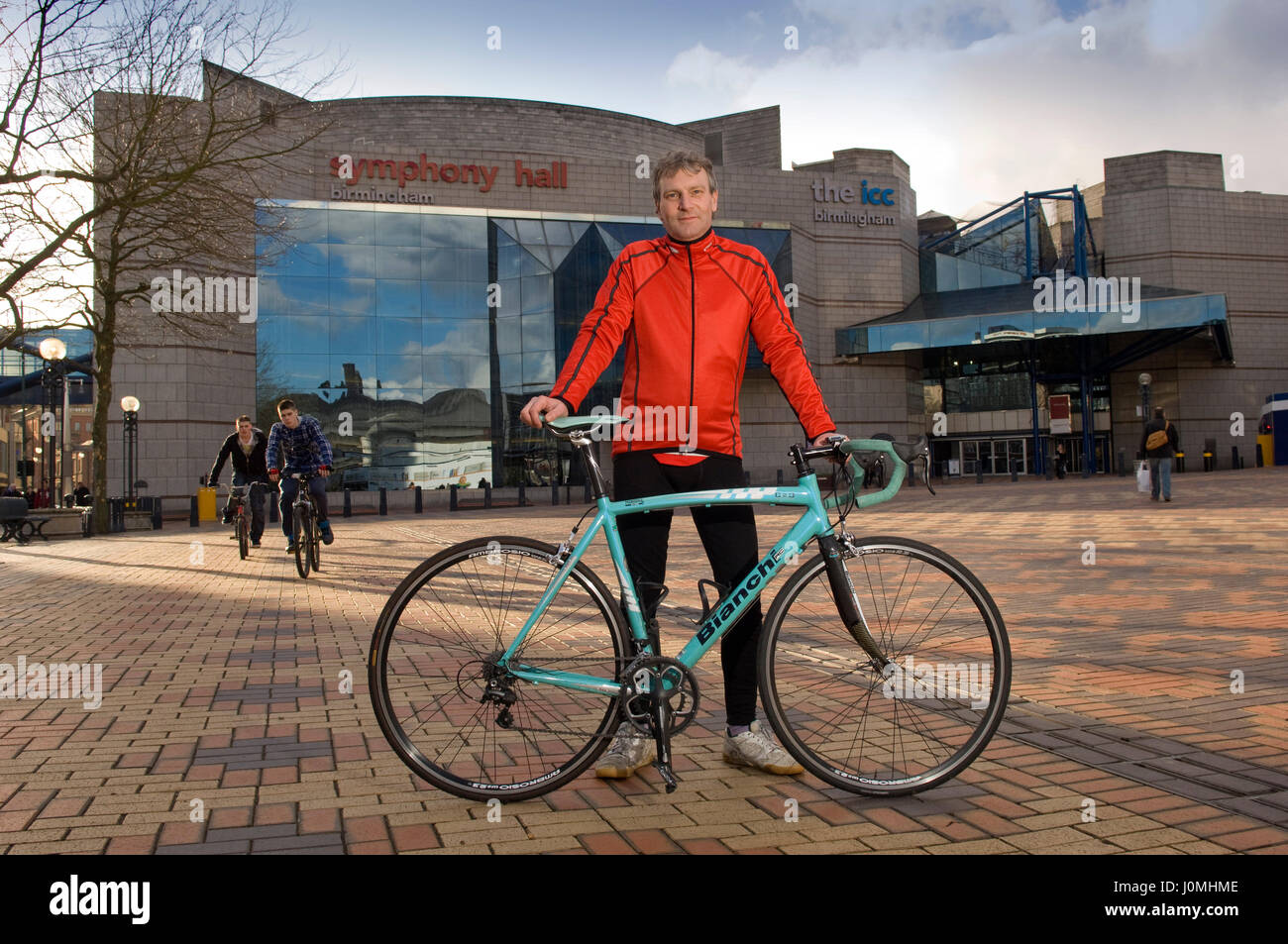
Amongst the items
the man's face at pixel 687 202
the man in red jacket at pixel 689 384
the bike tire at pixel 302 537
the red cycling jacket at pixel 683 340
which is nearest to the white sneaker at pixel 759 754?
the man in red jacket at pixel 689 384

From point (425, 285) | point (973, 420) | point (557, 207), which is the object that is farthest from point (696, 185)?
point (973, 420)

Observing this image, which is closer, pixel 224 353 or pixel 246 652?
pixel 246 652

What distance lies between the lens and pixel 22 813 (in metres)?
3.03

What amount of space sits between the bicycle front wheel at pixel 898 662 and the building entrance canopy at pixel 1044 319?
40.5 m

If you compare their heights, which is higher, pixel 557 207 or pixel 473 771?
pixel 557 207

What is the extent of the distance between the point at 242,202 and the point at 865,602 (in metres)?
16.0

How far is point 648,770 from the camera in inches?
136

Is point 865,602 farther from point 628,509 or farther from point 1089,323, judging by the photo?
point 1089,323

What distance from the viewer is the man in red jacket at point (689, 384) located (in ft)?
11.0

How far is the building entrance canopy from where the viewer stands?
40188 millimetres

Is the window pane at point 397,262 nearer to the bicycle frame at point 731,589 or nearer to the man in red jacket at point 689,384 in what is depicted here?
the man in red jacket at point 689,384

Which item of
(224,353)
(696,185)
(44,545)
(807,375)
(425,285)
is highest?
(425,285)

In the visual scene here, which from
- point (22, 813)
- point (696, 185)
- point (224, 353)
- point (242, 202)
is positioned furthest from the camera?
point (224, 353)

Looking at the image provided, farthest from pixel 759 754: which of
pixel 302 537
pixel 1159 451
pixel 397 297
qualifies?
pixel 397 297
